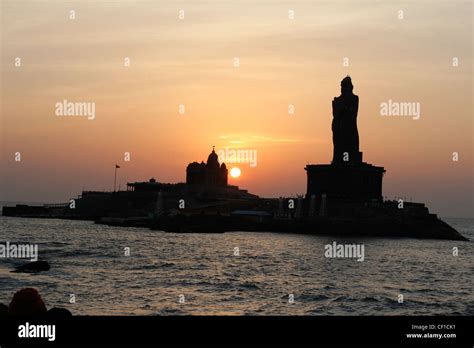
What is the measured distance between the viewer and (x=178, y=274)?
53.9 metres

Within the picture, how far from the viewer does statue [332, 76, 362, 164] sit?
154 m

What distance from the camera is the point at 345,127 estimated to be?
153 metres

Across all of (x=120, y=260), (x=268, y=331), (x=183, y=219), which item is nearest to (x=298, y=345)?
(x=268, y=331)

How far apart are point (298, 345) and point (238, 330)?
59 centimetres

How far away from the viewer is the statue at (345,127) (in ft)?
504

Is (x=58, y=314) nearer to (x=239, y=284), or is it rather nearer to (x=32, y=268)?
(x=239, y=284)

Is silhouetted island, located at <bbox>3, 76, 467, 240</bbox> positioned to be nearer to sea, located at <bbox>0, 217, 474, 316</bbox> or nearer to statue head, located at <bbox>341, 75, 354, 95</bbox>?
statue head, located at <bbox>341, 75, 354, 95</bbox>

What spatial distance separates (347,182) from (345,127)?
11.3 metres

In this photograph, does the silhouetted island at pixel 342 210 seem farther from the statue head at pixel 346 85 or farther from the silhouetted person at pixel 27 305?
the silhouetted person at pixel 27 305

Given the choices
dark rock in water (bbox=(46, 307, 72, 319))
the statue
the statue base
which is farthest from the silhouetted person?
the statue

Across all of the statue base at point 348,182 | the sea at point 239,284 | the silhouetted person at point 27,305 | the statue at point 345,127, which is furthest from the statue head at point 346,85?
the silhouetted person at point 27,305

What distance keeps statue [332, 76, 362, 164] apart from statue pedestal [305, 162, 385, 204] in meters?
2.24

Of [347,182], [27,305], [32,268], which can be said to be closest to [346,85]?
[347,182]

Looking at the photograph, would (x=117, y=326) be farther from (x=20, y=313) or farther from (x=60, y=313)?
(x=20, y=313)
